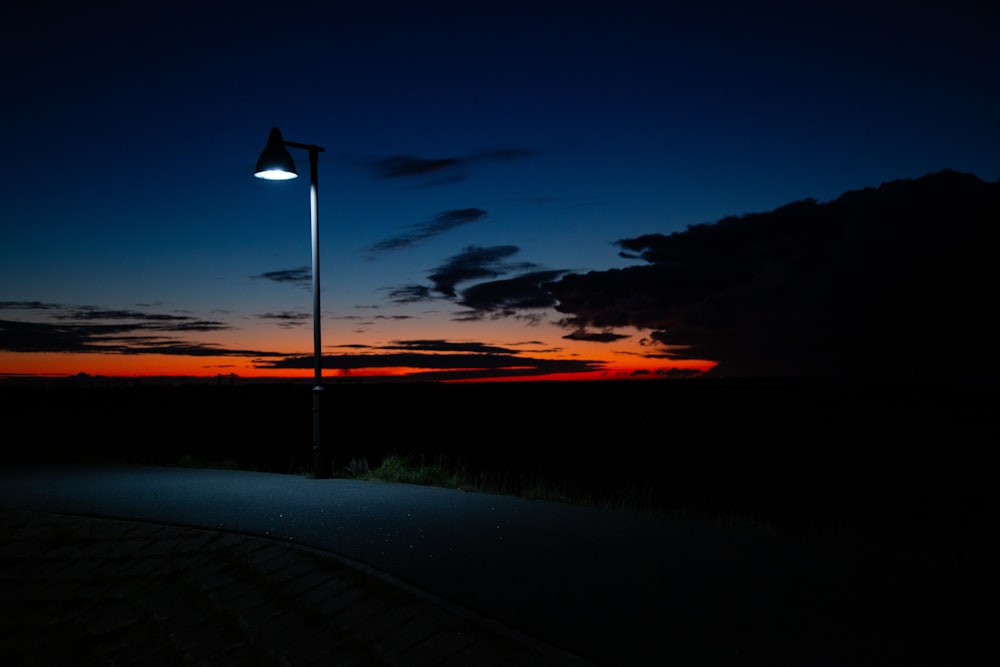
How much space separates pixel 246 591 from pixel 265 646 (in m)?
1.22

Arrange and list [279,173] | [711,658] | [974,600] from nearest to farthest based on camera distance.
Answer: [711,658] < [974,600] < [279,173]

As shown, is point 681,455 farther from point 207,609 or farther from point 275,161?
point 207,609

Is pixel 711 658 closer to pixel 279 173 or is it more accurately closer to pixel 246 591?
pixel 246 591

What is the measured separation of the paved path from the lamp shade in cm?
578

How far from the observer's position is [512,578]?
7.14 meters

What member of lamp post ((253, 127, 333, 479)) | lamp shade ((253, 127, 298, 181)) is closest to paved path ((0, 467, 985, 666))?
lamp post ((253, 127, 333, 479))

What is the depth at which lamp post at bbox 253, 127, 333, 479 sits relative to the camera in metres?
13.9

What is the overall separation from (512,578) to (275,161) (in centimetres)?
947

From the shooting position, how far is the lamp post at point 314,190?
549 inches

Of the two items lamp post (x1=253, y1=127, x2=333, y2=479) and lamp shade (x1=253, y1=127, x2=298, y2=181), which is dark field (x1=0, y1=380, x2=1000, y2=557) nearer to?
lamp post (x1=253, y1=127, x2=333, y2=479)

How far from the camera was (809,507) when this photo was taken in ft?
73.4

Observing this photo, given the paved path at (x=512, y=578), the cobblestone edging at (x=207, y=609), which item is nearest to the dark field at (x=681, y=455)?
the paved path at (x=512, y=578)

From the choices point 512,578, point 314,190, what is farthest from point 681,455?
point 512,578

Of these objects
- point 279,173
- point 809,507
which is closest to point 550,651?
point 279,173
